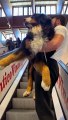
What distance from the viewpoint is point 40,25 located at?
2.63 meters

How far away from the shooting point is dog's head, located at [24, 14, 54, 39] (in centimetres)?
259

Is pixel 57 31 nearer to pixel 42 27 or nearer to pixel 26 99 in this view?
pixel 42 27

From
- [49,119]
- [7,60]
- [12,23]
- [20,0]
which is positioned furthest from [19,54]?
[20,0]

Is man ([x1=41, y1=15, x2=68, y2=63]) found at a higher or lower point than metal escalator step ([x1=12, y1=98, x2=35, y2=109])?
higher

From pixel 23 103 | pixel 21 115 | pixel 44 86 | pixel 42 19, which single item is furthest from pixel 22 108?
pixel 42 19

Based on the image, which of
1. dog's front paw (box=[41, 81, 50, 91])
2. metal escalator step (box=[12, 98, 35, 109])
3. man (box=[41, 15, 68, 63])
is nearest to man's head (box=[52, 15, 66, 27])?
man (box=[41, 15, 68, 63])

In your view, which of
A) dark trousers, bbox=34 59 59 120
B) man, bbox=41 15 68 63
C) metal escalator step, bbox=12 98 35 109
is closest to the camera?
man, bbox=41 15 68 63

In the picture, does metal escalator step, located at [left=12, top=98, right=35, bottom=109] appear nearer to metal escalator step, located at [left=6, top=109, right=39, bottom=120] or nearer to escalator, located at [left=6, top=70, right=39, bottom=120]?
escalator, located at [left=6, top=70, right=39, bottom=120]

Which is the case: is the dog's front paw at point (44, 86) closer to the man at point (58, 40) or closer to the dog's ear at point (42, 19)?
the man at point (58, 40)

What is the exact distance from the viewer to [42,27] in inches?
103

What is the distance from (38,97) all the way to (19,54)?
1.50ft

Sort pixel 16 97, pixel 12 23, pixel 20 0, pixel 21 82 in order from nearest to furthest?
pixel 16 97 → pixel 21 82 → pixel 12 23 → pixel 20 0

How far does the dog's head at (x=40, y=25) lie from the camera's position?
2594 millimetres

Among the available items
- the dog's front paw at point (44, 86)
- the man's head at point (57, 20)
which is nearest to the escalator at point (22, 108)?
the dog's front paw at point (44, 86)
